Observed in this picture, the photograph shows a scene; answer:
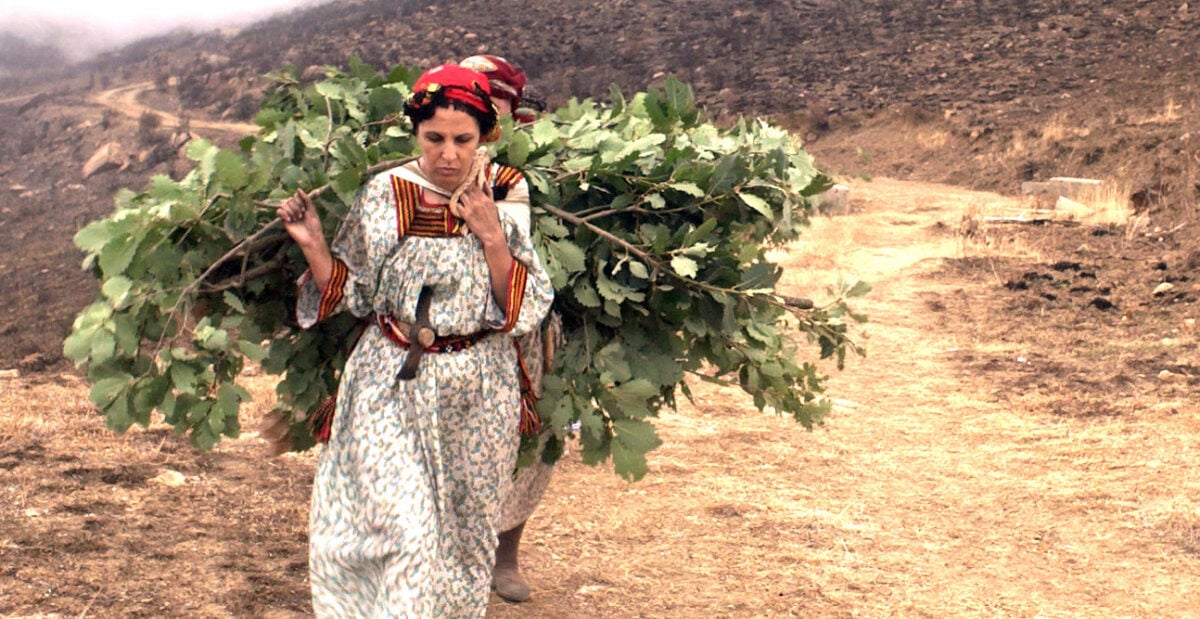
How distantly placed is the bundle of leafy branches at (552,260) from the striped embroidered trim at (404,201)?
4.0 inches

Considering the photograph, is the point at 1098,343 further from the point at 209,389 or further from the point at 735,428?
the point at 209,389

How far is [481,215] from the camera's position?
3102 mm

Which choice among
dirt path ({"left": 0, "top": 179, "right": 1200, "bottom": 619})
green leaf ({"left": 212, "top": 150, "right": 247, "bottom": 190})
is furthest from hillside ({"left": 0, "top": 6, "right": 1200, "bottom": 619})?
green leaf ({"left": 212, "top": 150, "right": 247, "bottom": 190})

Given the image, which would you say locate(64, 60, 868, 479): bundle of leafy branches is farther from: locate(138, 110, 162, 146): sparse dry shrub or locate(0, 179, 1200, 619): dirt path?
locate(138, 110, 162, 146): sparse dry shrub

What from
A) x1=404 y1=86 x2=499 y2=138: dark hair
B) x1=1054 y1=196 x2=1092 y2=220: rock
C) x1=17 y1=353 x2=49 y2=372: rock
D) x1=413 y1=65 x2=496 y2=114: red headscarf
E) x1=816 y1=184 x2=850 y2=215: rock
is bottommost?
x1=816 y1=184 x2=850 y2=215: rock

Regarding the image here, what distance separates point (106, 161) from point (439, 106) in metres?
17.0

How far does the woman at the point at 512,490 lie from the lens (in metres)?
4.02

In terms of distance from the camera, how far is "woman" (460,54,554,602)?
4.02 m

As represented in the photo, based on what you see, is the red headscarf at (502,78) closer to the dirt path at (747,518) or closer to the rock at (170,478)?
the dirt path at (747,518)

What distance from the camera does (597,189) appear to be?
11.9 feet

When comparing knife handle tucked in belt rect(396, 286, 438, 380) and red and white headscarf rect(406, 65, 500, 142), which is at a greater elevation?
red and white headscarf rect(406, 65, 500, 142)

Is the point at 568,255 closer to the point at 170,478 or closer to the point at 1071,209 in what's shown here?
the point at 170,478

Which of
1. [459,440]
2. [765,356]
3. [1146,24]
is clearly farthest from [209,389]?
[1146,24]

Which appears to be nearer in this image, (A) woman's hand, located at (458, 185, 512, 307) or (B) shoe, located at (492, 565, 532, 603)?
(A) woman's hand, located at (458, 185, 512, 307)
